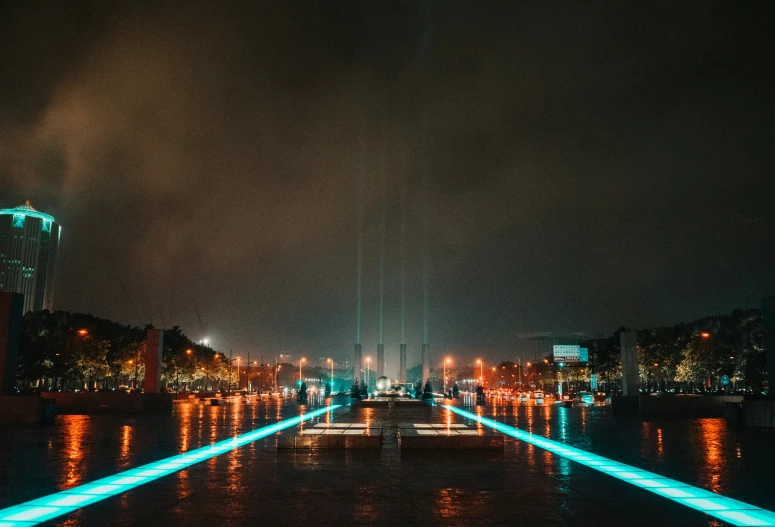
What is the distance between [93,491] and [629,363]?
3262 centimetres

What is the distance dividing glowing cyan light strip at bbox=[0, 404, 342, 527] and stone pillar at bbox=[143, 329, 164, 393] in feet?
81.7

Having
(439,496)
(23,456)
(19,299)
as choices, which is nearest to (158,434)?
(23,456)

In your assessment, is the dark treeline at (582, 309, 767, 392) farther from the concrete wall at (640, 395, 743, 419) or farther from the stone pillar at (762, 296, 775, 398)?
the stone pillar at (762, 296, 775, 398)

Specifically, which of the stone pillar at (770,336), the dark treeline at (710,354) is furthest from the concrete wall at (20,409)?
A: the dark treeline at (710,354)

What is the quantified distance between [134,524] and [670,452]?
13.0 metres

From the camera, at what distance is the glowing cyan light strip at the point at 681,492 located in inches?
320

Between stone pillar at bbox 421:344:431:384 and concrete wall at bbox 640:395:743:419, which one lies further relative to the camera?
stone pillar at bbox 421:344:431:384

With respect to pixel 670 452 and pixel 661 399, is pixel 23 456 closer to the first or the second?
pixel 670 452

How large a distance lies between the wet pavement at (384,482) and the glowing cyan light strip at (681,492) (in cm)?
32

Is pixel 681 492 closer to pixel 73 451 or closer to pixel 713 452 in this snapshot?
pixel 713 452

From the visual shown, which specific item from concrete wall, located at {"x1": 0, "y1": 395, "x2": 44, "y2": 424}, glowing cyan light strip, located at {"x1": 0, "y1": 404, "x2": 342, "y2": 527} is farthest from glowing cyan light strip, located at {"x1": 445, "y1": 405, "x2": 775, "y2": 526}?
concrete wall, located at {"x1": 0, "y1": 395, "x2": 44, "y2": 424}

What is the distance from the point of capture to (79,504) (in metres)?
8.80

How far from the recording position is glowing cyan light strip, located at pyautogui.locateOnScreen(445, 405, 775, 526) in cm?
814

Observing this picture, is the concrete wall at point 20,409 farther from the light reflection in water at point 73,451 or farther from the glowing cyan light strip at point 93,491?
the glowing cyan light strip at point 93,491
